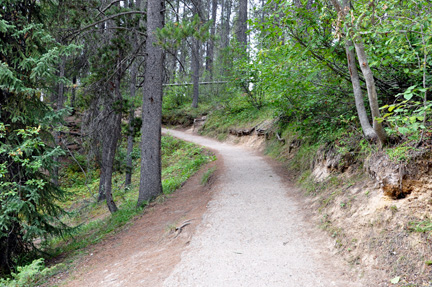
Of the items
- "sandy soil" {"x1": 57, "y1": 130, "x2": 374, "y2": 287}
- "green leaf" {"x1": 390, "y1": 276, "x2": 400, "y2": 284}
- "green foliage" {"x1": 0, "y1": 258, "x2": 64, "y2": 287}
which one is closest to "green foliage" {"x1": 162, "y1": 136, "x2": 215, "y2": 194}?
"sandy soil" {"x1": 57, "y1": 130, "x2": 374, "y2": 287}

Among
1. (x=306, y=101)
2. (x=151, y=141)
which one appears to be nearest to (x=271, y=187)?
(x=306, y=101)

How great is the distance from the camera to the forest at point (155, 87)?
14.1 ft

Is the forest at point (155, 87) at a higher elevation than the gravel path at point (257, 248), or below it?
higher

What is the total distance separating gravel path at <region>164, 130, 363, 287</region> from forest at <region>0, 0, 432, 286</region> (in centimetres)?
144

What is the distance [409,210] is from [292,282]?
6.31 feet

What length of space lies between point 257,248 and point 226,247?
0.55 meters

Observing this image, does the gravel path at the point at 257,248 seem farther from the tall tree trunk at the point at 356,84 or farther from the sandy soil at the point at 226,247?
the tall tree trunk at the point at 356,84

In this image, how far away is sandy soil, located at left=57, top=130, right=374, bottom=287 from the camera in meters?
3.97

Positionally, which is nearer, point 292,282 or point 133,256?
point 292,282

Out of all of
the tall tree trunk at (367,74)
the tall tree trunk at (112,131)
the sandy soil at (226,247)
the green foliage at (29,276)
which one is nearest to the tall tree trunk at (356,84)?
the tall tree trunk at (367,74)

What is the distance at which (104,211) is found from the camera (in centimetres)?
1175

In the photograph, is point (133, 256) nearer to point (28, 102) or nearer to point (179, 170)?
point (28, 102)

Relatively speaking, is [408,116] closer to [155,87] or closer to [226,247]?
[226,247]

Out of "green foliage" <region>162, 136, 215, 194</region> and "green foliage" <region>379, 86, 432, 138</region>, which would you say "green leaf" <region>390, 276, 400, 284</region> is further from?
"green foliage" <region>162, 136, 215, 194</region>
